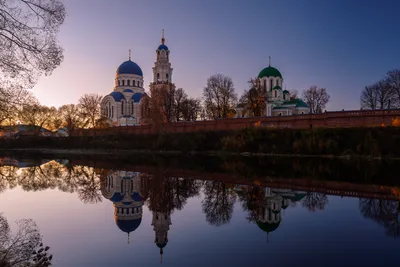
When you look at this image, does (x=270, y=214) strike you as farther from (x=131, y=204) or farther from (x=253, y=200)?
(x=131, y=204)

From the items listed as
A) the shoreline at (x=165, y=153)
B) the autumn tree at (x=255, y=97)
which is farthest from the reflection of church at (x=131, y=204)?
the autumn tree at (x=255, y=97)

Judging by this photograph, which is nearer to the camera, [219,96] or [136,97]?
[219,96]

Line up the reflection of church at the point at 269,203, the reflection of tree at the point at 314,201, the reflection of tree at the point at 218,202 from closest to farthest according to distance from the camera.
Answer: the reflection of church at the point at 269,203 < the reflection of tree at the point at 218,202 < the reflection of tree at the point at 314,201

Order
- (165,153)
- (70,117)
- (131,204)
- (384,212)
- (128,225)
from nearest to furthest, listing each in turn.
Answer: (128,225) < (384,212) < (131,204) < (165,153) < (70,117)

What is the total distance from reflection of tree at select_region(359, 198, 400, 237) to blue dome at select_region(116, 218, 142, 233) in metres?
6.19

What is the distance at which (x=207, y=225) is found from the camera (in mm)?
8727

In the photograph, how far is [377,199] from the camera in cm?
1169

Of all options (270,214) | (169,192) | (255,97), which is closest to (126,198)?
(169,192)

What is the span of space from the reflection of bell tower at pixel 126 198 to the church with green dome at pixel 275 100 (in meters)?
34.3

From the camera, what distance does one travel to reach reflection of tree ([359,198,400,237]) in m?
8.33

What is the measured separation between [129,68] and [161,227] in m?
68.4

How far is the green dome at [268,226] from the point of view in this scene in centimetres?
818

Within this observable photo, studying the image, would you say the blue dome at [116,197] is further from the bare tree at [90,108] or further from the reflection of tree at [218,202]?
the bare tree at [90,108]

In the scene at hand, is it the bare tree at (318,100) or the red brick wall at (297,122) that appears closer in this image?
the red brick wall at (297,122)
